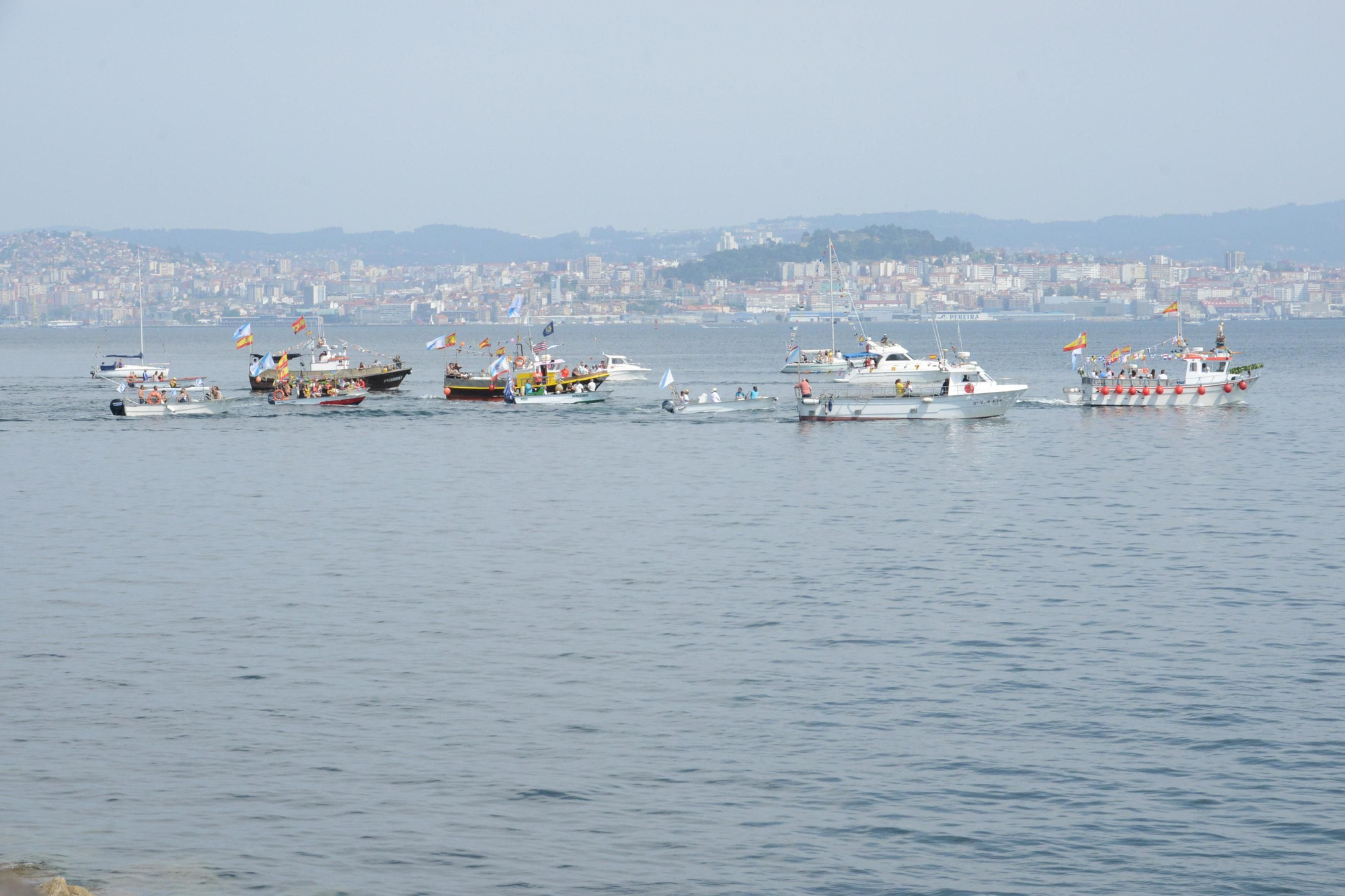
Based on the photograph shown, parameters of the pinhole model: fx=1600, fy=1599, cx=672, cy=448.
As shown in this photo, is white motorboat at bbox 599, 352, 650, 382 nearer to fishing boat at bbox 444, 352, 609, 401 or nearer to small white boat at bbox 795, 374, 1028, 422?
fishing boat at bbox 444, 352, 609, 401

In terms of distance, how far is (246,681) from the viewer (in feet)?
86.4

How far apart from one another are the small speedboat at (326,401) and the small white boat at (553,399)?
922 cm

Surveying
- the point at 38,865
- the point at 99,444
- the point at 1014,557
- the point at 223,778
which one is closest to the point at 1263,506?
the point at 1014,557

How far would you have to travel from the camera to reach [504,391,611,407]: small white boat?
3676 inches

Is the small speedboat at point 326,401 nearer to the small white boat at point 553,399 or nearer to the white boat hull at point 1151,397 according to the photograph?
the small white boat at point 553,399

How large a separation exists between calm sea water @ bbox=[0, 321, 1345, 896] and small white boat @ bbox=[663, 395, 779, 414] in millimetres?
32767

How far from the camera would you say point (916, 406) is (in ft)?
267

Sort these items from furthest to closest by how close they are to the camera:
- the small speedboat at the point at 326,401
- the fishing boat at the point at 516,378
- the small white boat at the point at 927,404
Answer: the fishing boat at the point at 516,378, the small speedboat at the point at 326,401, the small white boat at the point at 927,404

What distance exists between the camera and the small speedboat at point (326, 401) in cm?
9444

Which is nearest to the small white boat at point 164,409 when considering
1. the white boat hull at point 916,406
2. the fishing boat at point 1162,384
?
the white boat hull at point 916,406

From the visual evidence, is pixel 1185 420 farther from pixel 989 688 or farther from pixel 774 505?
pixel 989 688

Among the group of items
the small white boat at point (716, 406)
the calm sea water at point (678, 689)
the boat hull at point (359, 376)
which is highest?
the boat hull at point (359, 376)

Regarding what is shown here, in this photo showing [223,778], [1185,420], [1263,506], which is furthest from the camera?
[1185,420]

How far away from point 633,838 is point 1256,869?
711cm
